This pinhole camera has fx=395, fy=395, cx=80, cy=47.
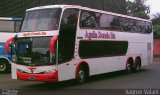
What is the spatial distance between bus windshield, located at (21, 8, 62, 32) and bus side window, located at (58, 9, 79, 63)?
32cm

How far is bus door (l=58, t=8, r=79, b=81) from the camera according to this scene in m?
16.1

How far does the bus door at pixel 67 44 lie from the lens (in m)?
16.1

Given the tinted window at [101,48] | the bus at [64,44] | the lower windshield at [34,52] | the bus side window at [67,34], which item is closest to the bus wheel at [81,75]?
the bus at [64,44]

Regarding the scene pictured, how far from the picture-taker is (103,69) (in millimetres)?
20125

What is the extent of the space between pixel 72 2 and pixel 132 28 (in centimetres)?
1611

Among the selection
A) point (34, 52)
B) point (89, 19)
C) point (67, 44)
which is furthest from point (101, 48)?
point (34, 52)

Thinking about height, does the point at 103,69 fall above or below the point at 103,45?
below

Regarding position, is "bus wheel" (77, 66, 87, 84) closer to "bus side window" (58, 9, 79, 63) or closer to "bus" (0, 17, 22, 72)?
"bus side window" (58, 9, 79, 63)

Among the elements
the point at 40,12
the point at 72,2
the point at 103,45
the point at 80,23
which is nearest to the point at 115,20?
the point at 103,45

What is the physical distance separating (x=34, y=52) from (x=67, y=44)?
1489mm

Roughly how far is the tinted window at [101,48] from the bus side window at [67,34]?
92 centimetres

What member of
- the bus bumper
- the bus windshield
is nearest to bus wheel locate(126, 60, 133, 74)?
the bus windshield

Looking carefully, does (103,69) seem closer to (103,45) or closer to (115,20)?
(103,45)

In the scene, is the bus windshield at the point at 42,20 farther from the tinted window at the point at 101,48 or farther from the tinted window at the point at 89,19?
the tinted window at the point at 101,48
